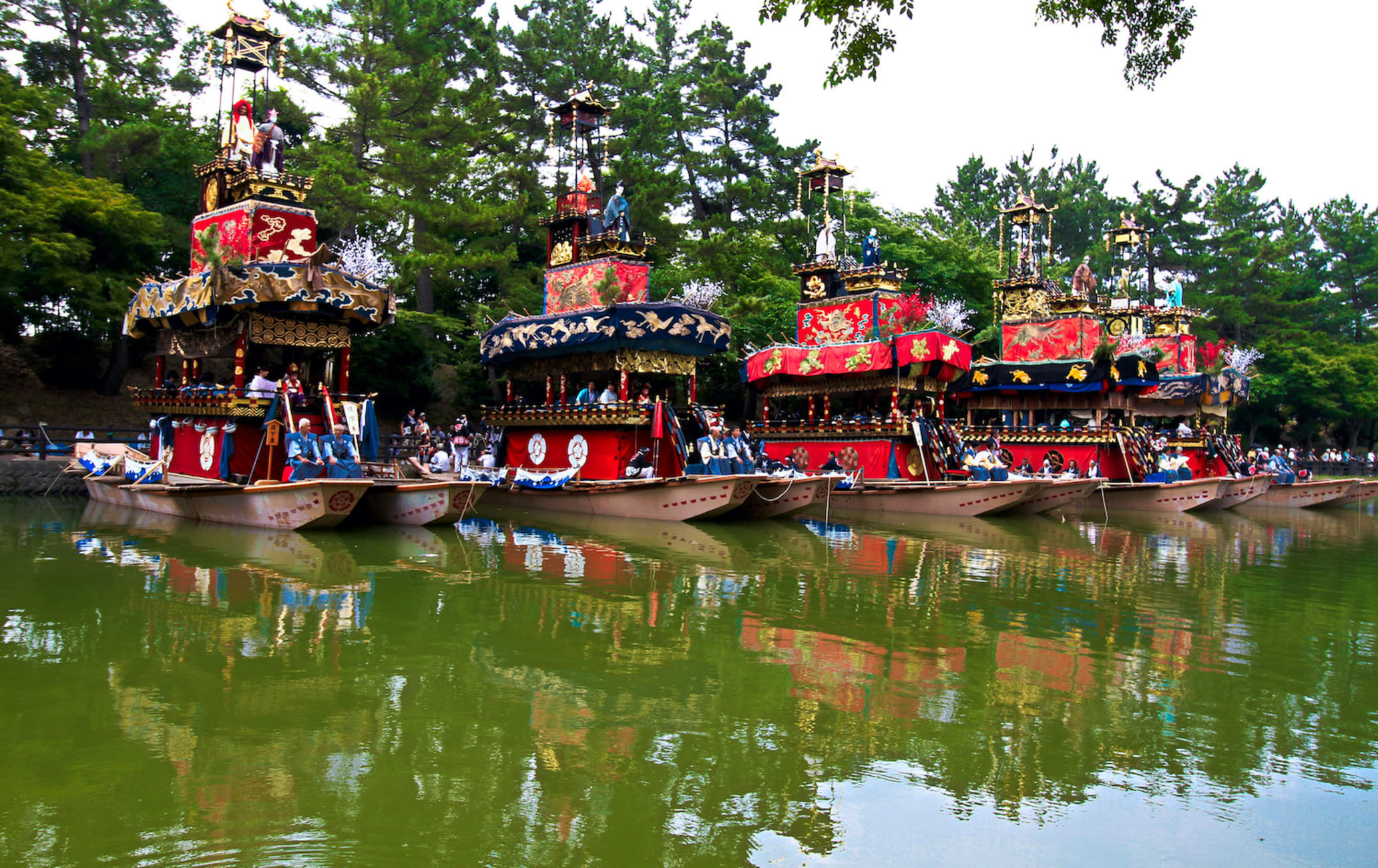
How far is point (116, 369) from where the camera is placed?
2775 cm

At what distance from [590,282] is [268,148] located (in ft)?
22.0

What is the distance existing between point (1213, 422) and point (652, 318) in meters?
21.3

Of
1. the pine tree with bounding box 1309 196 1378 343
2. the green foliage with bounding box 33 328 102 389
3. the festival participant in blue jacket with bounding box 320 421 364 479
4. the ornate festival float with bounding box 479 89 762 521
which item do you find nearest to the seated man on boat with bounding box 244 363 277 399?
the festival participant in blue jacket with bounding box 320 421 364 479

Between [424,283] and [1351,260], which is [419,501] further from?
[1351,260]

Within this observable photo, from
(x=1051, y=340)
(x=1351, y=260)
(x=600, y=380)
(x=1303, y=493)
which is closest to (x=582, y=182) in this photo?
(x=600, y=380)

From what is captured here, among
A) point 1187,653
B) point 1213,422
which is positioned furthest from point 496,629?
point 1213,422

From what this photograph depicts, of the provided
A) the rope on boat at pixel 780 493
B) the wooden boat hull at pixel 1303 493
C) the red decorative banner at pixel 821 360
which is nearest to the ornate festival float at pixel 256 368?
the rope on boat at pixel 780 493

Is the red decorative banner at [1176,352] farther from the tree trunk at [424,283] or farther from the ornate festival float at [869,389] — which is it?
the tree trunk at [424,283]

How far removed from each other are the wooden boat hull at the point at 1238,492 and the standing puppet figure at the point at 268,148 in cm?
2438

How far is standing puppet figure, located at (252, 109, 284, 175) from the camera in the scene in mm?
18297

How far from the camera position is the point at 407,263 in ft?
93.6

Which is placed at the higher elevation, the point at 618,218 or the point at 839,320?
the point at 618,218

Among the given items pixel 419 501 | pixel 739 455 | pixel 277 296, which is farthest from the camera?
pixel 739 455

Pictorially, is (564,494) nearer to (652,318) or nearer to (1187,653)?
(652,318)
